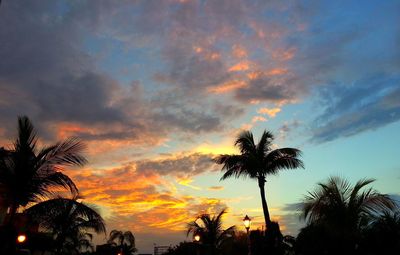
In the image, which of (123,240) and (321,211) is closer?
(321,211)

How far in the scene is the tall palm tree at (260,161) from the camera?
23.8 metres

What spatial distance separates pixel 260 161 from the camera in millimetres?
23906

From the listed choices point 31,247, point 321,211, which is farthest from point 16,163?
point 31,247

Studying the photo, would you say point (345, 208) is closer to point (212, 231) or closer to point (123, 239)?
point (212, 231)

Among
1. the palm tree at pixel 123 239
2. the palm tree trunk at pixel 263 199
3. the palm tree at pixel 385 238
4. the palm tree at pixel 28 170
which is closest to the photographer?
the palm tree at pixel 28 170

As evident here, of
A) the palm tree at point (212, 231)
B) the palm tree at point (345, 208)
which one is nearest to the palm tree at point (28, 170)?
the palm tree at point (345, 208)

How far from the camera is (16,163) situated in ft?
40.1

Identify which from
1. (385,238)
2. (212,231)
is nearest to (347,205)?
(385,238)

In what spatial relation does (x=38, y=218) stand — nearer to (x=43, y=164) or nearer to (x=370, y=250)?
(x=43, y=164)

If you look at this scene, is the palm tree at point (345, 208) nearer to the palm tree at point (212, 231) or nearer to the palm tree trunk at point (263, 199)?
the palm tree trunk at point (263, 199)

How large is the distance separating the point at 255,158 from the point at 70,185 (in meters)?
13.6

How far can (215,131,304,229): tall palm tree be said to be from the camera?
23.8 meters

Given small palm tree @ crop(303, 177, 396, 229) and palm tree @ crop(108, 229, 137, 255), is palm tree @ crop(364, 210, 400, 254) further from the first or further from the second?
palm tree @ crop(108, 229, 137, 255)

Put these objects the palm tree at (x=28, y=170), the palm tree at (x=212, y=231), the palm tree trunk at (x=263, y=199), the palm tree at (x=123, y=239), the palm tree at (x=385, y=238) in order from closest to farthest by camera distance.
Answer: the palm tree at (x=28, y=170), the palm tree at (x=385, y=238), the palm tree trunk at (x=263, y=199), the palm tree at (x=212, y=231), the palm tree at (x=123, y=239)
